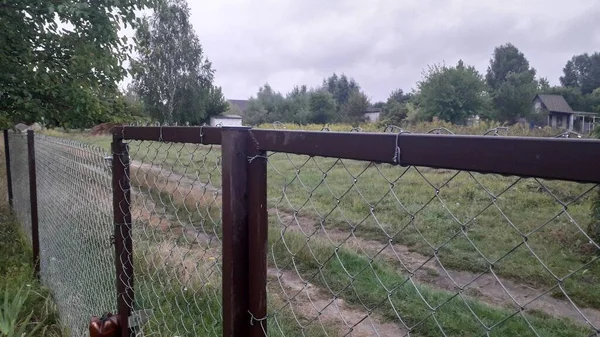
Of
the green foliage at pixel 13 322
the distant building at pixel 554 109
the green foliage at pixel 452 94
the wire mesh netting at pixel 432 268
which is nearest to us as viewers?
the green foliage at pixel 13 322

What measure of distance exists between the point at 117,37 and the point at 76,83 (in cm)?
88

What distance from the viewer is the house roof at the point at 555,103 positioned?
44.5m

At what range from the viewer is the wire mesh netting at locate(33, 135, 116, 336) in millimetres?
2760

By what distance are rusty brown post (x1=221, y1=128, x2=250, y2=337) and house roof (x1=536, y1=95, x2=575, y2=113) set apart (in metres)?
48.3

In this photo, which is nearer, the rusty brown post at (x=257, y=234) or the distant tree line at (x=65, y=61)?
the rusty brown post at (x=257, y=234)

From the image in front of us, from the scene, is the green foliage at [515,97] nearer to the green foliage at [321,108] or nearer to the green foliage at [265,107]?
the green foliage at [321,108]

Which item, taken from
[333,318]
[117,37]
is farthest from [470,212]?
[117,37]

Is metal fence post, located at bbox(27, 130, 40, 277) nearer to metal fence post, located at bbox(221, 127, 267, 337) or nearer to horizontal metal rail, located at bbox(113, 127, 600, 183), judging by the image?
metal fence post, located at bbox(221, 127, 267, 337)

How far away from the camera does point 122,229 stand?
2.37 meters

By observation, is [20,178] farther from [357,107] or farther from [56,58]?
[357,107]

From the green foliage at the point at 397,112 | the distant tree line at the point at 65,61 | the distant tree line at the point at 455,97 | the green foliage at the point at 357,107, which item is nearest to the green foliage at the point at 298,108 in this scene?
the distant tree line at the point at 455,97

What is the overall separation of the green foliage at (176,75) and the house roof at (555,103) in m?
31.6

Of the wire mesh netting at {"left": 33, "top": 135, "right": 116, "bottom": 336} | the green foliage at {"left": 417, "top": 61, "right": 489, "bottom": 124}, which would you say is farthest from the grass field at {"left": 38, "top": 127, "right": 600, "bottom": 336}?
the green foliage at {"left": 417, "top": 61, "right": 489, "bottom": 124}

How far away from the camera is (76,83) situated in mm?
6617
